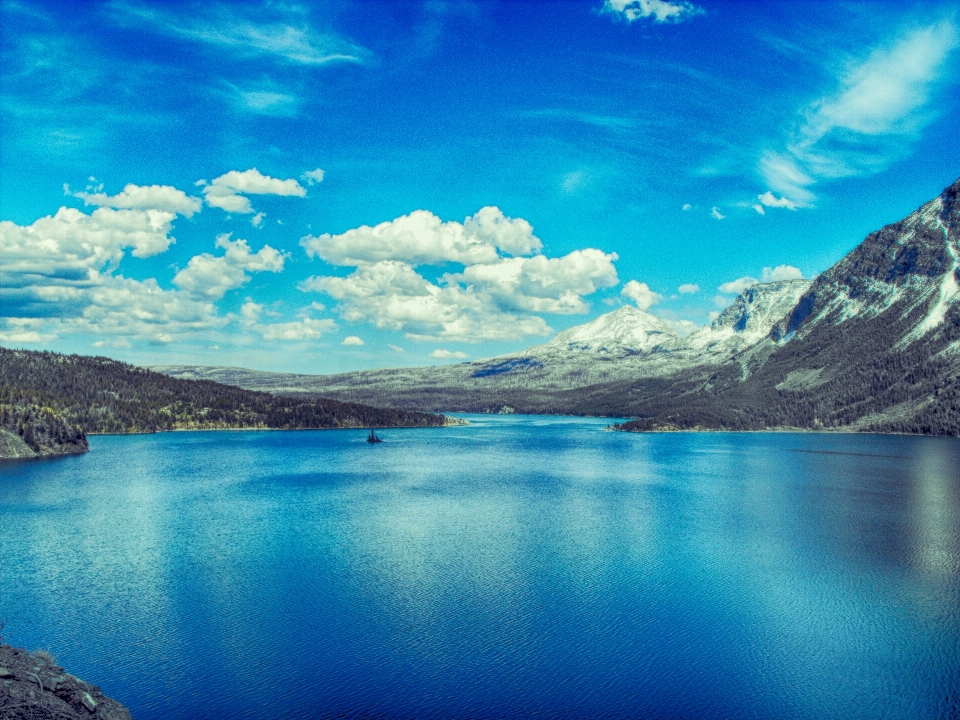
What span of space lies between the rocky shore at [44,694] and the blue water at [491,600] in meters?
2.66

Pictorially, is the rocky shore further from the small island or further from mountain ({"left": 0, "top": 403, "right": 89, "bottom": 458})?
mountain ({"left": 0, "top": 403, "right": 89, "bottom": 458})

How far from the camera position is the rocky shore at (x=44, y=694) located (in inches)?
1049

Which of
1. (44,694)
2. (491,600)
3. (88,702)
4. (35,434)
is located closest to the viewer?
(44,694)

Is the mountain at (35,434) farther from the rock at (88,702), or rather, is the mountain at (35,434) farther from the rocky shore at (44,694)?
the rock at (88,702)

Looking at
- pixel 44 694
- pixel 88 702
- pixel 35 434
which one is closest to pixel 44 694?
pixel 44 694

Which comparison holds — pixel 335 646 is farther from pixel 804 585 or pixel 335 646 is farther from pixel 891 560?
pixel 891 560

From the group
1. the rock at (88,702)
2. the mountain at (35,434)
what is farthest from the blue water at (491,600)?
the mountain at (35,434)

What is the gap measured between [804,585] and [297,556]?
41.9 metres

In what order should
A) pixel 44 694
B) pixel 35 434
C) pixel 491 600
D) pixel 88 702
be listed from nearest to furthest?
pixel 44 694 < pixel 88 702 < pixel 491 600 < pixel 35 434

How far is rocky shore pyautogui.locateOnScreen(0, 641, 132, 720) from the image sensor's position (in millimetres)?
26656

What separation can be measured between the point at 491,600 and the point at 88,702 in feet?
84.7

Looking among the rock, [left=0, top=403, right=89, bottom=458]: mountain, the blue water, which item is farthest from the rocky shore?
[left=0, top=403, right=89, bottom=458]: mountain

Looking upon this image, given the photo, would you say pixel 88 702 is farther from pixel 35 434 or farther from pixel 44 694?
pixel 35 434

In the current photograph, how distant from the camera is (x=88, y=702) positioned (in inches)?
1172
